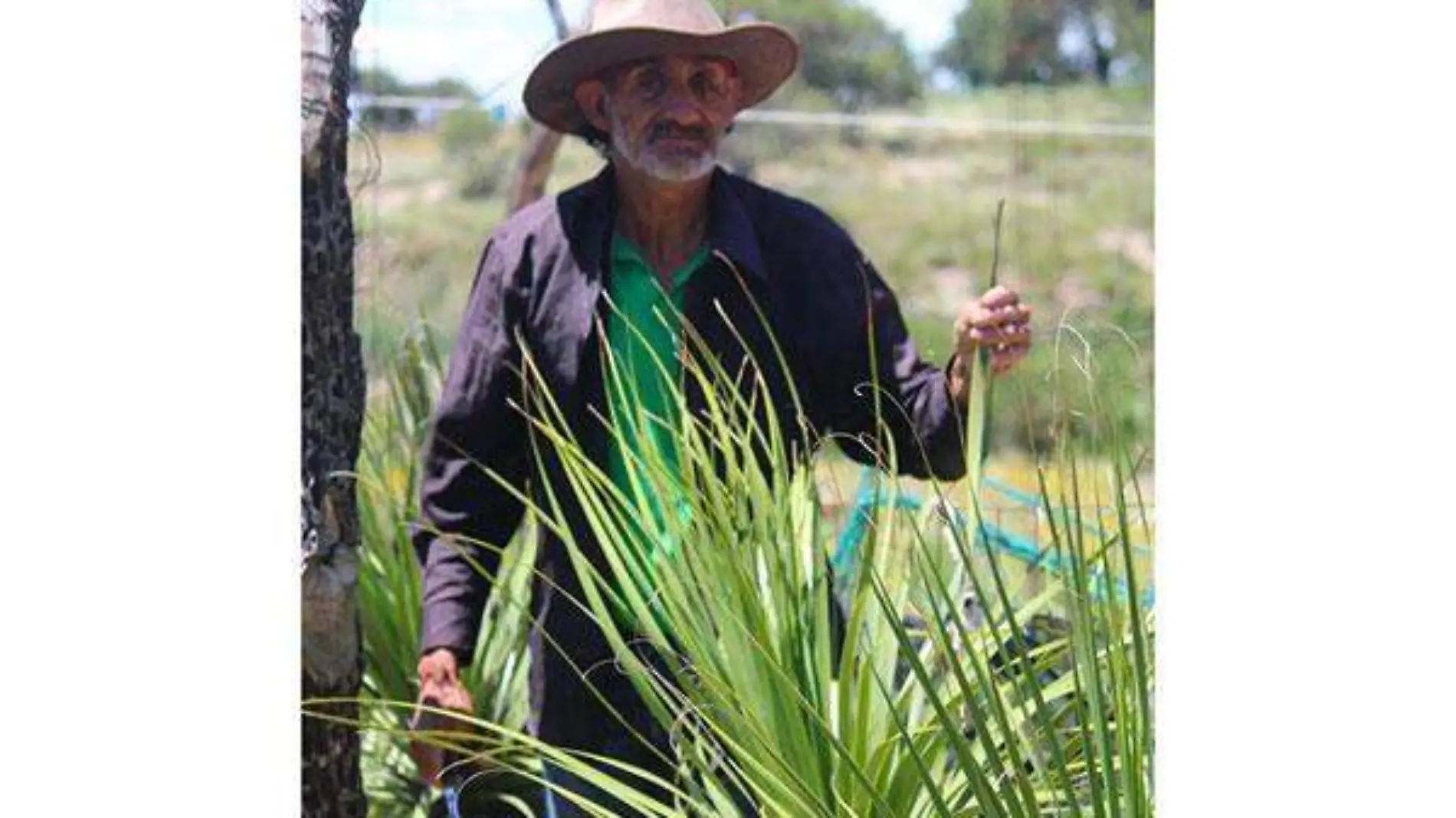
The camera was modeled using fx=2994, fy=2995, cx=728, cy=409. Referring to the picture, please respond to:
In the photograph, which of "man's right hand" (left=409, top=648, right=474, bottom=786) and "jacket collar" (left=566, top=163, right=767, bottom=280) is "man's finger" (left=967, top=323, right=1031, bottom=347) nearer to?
"jacket collar" (left=566, top=163, right=767, bottom=280)

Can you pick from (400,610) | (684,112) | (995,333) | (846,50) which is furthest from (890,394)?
(400,610)

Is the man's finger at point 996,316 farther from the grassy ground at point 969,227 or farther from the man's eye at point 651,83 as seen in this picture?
the man's eye at point 651,83

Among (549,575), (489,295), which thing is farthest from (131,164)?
(549,575)

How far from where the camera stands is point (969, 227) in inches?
150

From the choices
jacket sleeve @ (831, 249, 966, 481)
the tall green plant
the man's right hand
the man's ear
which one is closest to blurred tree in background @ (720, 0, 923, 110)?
the man's ear

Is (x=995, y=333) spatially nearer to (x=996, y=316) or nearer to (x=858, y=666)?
(x=996, y=316)

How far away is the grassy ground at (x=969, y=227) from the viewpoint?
326 cm

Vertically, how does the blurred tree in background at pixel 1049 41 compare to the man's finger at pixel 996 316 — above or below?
above

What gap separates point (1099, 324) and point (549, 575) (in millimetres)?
667

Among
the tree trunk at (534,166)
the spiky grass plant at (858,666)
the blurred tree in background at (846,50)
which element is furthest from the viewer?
the tree trunk at (534,166)

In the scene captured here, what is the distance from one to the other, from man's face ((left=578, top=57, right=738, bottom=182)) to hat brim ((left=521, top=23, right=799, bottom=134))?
0.04ft

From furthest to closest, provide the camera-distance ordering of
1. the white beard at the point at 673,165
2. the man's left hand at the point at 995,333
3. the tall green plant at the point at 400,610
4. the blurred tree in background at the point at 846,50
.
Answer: the tall green plant at the point at 400,610
the blurred tree in background at the point at 846,50
the white beard at the point at 673,165
the man's left hand at the point at 995,333

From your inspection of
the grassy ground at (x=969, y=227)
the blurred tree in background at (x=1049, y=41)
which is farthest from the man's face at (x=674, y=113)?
the blurred tree in background at (x=1049, y=41)
